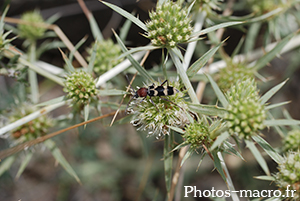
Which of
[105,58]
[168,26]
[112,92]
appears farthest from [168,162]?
[105,58]

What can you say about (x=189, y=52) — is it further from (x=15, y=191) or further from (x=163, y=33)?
(x=15, y=191)

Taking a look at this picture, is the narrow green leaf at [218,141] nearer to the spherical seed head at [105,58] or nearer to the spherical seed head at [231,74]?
the spherical seed head at [231,74]

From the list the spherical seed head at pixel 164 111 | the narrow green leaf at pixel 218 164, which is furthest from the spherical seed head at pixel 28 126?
the narrow green leaf at pixel 218 164

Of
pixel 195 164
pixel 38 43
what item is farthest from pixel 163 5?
pixel 38 43

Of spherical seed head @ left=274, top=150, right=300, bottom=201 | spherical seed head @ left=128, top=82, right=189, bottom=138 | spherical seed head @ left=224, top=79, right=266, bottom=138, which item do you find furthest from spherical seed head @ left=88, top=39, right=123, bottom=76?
spherical seed head @ left=274, top=150, right=300, bottom=201

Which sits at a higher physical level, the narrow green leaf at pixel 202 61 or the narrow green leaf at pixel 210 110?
the narrow green leaf at pixel 202 61
